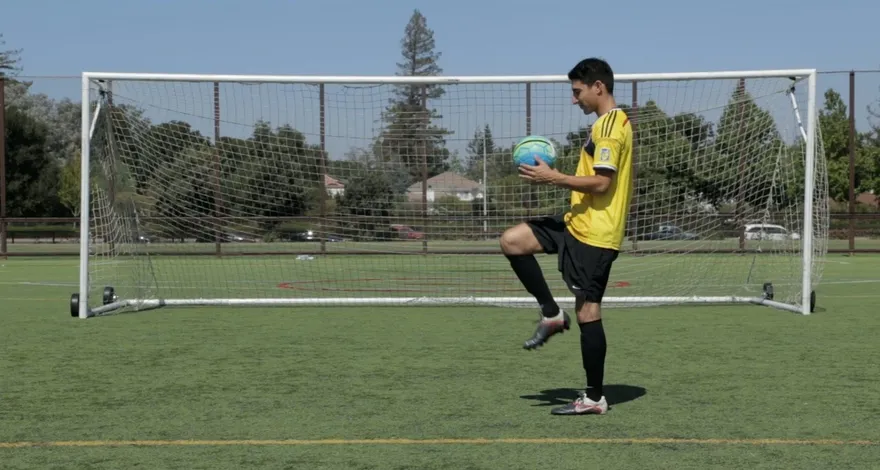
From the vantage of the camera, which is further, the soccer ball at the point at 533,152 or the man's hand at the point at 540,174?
the soccer ball at the point at 533,152

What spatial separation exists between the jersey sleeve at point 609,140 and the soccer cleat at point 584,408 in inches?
53.5

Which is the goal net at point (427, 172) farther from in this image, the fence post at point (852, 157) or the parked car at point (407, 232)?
the fence post at point (852, 157)

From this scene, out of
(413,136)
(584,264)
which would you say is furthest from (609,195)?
(413,136)

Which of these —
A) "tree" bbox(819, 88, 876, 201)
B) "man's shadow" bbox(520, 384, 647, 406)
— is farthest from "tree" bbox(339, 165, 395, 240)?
"tree" bbox(819, 88, 876, 201)

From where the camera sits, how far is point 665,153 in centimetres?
1574

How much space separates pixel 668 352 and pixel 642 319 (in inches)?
118

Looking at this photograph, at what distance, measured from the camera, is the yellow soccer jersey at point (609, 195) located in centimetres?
613

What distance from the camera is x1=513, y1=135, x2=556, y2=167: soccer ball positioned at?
22.5ft

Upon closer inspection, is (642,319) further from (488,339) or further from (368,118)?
(368,118)

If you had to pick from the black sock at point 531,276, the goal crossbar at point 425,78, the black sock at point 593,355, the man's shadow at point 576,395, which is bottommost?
the man's shadow at point 576,395

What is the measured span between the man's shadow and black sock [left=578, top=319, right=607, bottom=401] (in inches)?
16.3

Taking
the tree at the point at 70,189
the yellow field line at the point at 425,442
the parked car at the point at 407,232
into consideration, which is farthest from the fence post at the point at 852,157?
the tree at the point at 70,189

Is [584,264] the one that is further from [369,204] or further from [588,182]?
[369,204]

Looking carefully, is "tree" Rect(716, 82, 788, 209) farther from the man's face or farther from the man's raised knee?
the man's raised knee
